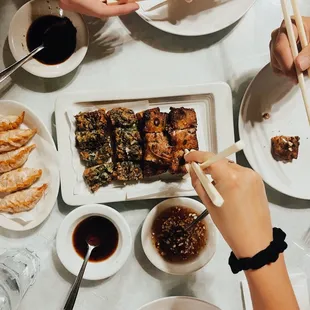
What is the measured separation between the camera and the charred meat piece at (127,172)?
220 centimetres

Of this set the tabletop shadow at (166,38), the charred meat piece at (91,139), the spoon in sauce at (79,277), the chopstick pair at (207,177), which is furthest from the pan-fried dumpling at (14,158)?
the chopstick pair at (207,177)

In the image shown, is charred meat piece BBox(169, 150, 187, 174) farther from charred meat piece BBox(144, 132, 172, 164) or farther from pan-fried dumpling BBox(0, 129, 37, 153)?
pan-fried dumpling BBox(0, 129, 37, 153)

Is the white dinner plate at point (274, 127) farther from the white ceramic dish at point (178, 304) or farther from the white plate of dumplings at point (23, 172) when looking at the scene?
the white plate of dumplings at point (23, 172)

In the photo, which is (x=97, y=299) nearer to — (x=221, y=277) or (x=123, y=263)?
(x=123, y=263)

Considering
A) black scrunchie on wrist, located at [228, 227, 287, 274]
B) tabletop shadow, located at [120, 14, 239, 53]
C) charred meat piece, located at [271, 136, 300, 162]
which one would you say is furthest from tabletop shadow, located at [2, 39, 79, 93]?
black scrunchie on wrist, located at [228, 227, 287, 274]

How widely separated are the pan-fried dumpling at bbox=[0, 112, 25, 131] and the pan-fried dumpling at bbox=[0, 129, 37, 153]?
0.07 ft

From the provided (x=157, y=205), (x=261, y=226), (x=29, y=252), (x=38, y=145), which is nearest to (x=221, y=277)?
(x=157, y=205)

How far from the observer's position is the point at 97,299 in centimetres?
231

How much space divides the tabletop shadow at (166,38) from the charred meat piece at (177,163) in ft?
1.79

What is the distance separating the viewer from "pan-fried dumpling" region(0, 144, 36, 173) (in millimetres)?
2223

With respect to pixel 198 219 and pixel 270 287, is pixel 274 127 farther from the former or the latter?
pixel 270 287

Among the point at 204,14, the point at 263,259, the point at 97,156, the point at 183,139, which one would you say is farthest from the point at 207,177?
the point at 204,14

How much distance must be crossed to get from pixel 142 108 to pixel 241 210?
0.80 metres

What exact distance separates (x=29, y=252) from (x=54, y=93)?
2.60 ft
